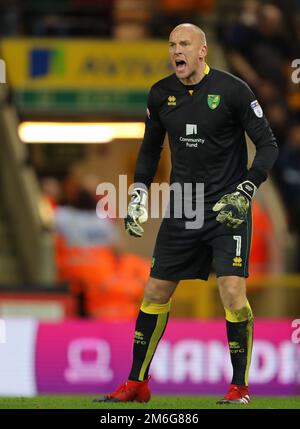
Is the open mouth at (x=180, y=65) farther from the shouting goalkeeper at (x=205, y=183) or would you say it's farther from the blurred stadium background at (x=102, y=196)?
the blurred stadium background at (x=102, y=196)

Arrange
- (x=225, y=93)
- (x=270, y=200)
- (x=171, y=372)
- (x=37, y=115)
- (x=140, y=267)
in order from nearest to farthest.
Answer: (x=225, y=93) < (x=171, y=372) < (x=140, y=267) < (x=270, y=200) < (x=37, y=115)

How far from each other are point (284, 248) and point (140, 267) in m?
1.97

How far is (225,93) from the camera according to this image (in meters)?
9.88

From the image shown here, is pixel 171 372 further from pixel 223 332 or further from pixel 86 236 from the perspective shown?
pixel 86 236

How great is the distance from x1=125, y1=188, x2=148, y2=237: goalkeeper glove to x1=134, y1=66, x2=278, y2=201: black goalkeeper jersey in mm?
257

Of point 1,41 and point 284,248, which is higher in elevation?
point 1,41

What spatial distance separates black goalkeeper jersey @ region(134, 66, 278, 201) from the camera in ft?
32.4

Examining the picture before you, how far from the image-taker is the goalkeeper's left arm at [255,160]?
385 inches

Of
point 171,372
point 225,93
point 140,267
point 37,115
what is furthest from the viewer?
point 37,115

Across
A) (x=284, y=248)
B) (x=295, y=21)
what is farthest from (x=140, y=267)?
(x=295, y=21)

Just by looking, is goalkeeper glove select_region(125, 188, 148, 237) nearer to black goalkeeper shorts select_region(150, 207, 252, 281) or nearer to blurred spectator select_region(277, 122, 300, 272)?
black goalkeeper shorts select_region(150, 207, 252, 281)

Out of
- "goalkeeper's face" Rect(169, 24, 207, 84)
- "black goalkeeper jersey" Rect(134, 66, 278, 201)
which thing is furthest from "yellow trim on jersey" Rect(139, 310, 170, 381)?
"goalkeeper's face" Rect(169, 24, 207, 84)

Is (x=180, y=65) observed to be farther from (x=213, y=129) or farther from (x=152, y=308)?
(x=152, y=308)

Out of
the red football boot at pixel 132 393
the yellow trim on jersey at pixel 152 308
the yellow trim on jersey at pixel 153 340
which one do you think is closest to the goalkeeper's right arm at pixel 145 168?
the yellow trim on jersey at pixel 152 308
